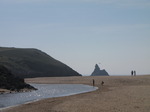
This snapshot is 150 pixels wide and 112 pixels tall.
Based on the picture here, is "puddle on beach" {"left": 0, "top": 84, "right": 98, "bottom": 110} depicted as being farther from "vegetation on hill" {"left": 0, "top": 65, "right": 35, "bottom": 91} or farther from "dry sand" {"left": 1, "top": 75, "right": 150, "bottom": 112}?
"vegetation on hill" {"left": 0, "top": 65, "right": 35, "bottom": 91}

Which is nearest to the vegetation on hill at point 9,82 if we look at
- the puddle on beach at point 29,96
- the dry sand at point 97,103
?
the puddle on beach at point 29,96

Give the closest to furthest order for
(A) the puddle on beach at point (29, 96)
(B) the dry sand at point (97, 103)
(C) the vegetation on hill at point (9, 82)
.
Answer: (B) the dry sand at point (97, 103), (A) the puddle on beach at point (29, 96), (C) the vegetation on hill at point (9, 82)

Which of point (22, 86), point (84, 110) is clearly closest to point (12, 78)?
point (22, 86)

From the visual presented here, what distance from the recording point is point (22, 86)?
251 feet

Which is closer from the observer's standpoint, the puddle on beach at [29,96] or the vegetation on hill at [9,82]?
the puddle on beach at [29,96]

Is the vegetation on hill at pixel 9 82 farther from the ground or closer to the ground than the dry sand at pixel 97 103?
farther from the ground

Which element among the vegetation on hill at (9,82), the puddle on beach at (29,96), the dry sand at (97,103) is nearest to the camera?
the dry sand at (97,103)

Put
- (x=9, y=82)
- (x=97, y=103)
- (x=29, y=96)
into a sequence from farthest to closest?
(x=9, y=82) → (x=29, y=96) → (x=97, y=103)

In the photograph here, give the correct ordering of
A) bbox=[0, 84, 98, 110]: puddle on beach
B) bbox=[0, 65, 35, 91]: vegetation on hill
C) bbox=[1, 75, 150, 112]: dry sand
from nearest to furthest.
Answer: bbox=[1, 75, 150, 112]: dry sand, bbox=[0, 84, 98, 110]: puddle on beach, bbox=[0, 65, 35, 91]: vegetation on hill

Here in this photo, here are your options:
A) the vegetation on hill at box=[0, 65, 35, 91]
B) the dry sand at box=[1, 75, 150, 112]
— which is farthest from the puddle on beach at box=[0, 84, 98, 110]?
the vegetation on hill at box=[0, 65, 35, 91]

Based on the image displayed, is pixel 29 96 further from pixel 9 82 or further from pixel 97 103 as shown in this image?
pixel 97 103

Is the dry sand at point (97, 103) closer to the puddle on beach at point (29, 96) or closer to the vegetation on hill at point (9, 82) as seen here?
the puddle on beach at point (29, 96)

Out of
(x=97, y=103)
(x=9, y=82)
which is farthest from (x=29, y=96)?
(x=97, y=103)

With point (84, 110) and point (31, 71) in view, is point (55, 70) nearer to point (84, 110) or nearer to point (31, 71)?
point (31, 71)
